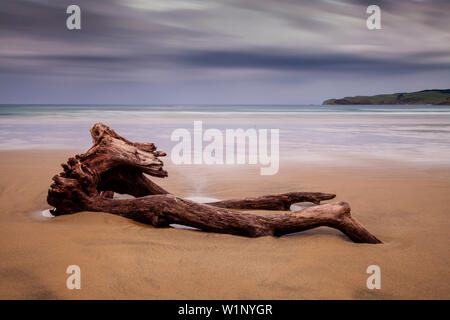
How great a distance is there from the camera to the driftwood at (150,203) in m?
4.13

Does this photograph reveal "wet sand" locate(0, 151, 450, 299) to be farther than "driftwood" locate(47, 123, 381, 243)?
No

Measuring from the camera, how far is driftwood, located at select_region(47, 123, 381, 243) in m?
4.13

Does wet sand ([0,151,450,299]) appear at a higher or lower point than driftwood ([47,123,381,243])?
lower

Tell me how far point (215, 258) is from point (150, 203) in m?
1.21

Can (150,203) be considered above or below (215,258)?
above

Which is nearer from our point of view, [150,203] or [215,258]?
[215,258]

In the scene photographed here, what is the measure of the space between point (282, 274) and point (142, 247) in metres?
1.40

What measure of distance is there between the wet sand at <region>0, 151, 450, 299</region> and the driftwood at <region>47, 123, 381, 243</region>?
131mm

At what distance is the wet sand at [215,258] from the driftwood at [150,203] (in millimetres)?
131

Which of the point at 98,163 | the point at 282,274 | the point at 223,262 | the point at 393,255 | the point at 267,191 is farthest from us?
the point at 267,191

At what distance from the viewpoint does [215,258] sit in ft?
11.6
